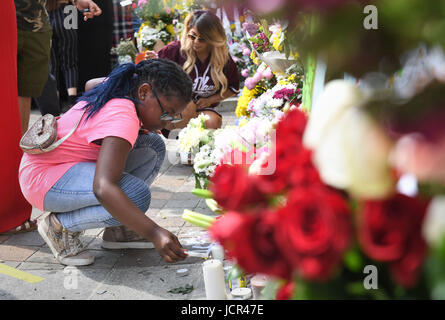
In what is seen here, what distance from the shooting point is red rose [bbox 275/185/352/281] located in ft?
2.22

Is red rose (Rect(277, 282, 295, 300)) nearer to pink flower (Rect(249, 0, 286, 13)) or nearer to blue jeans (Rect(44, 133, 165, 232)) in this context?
pink flower (Rect(249, 0, 286, 13))

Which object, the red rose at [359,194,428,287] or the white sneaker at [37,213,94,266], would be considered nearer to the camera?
the red rose at [359,194,428,287]

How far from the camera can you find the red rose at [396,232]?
2.24ft

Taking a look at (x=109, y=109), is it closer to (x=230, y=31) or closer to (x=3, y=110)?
(x=3, y=110)

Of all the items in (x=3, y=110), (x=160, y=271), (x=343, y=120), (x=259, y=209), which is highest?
(x=343, y=120)

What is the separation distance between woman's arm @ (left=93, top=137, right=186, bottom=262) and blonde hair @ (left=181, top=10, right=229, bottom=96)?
7.40 ft

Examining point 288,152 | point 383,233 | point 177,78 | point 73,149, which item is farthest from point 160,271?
point 383,233

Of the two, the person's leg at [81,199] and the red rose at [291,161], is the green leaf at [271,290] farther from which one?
the person's leg at [81,199]

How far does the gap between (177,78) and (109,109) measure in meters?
0.35

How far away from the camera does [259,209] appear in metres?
0.82

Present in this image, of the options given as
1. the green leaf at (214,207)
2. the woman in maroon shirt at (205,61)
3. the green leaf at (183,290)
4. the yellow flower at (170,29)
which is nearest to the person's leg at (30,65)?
the woman in maroon shirt at (205,61)

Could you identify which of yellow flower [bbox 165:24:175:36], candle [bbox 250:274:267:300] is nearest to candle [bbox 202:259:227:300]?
candle [bbox 250:274:267:300]

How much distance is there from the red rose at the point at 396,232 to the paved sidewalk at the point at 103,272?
154cm

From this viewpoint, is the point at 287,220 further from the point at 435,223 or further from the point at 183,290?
the point at 183,290
